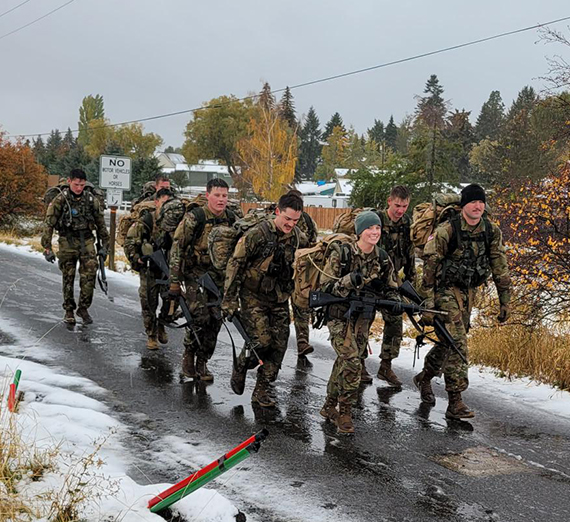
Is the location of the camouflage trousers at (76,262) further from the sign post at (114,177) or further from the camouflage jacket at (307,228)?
the sign post at (114,177)

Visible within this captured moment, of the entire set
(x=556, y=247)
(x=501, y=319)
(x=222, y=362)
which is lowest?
(x=222, y=362)

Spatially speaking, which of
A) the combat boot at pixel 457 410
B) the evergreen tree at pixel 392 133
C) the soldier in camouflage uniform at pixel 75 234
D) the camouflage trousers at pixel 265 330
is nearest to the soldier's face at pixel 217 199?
the camouflage trousers at pixel 265 330

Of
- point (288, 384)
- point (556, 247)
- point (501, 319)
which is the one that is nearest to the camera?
point (501, 319)

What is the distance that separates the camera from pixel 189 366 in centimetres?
730

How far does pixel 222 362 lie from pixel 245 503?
404cm

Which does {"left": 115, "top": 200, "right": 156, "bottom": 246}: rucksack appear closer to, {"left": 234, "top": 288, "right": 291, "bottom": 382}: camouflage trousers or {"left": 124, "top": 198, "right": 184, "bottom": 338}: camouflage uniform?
{"left": 124, "top": 198, "right": 184, "bottom": 338}: camouflage uniform

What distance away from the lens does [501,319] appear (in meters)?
6.29

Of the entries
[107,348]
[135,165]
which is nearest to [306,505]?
[107,348]

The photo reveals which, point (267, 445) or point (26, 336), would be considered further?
point (26, 336)

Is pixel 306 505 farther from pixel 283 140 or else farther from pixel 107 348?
pixel 283 140

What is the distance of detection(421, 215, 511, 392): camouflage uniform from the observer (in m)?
6.19

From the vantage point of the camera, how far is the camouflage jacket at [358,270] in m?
5.62

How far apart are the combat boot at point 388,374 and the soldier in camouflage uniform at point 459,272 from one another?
3.68ft

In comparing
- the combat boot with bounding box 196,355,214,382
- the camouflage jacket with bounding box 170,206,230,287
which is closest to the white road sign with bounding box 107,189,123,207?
the camouflage jacket with bounding box 170,206,230,287
